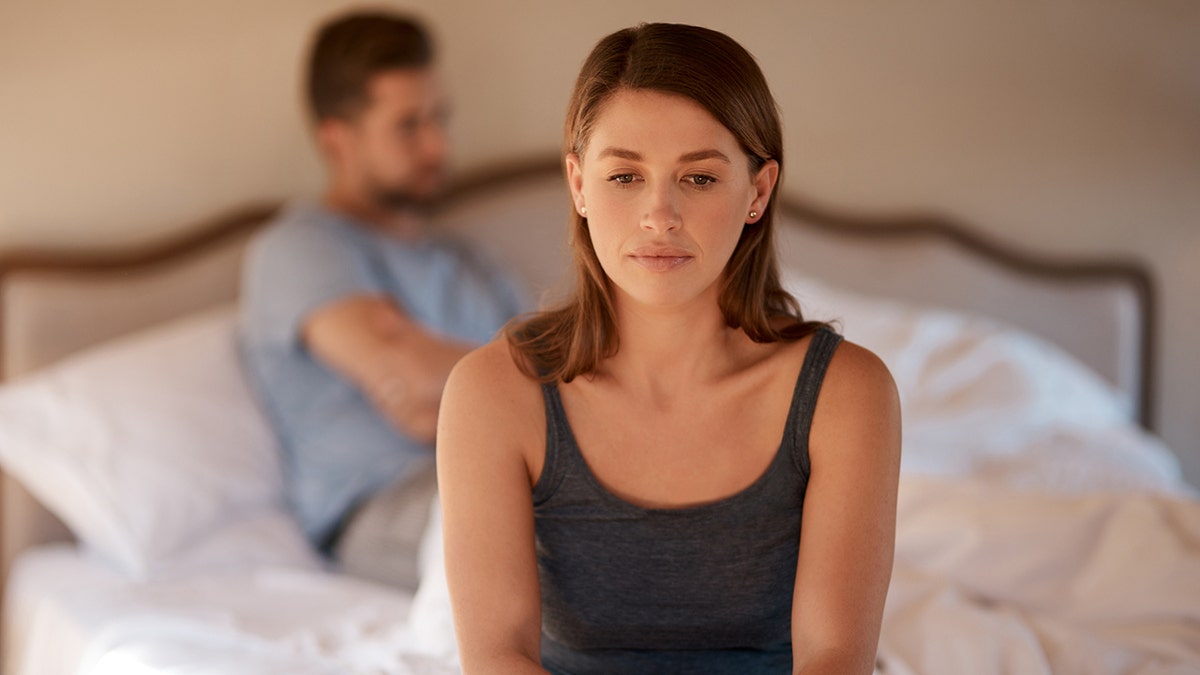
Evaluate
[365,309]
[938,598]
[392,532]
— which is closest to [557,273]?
[365,309]

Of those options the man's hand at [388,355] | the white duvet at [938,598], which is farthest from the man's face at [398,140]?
the white duvet at [938,598]

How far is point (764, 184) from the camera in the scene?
1146mm

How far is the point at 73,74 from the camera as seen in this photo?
2.23m

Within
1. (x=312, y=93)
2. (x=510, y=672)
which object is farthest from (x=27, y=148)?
(x=510, y=672)

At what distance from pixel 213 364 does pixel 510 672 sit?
49.0 inches

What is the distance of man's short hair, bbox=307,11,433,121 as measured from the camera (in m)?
2.20

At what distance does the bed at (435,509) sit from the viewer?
4.83 feet

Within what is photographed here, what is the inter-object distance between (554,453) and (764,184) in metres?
0.32

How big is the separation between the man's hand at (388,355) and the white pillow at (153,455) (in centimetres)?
21

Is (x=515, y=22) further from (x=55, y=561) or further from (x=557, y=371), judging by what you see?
(x=557, y=371)

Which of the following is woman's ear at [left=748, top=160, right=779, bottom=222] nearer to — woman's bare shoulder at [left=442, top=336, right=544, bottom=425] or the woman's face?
the woman's face

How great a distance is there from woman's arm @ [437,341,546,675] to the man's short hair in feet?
3.68

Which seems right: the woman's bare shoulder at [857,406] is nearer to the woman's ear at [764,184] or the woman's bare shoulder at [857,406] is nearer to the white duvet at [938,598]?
the woman's ear at [764,184]

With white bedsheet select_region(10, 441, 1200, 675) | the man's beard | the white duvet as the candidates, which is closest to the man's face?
the man's beard
